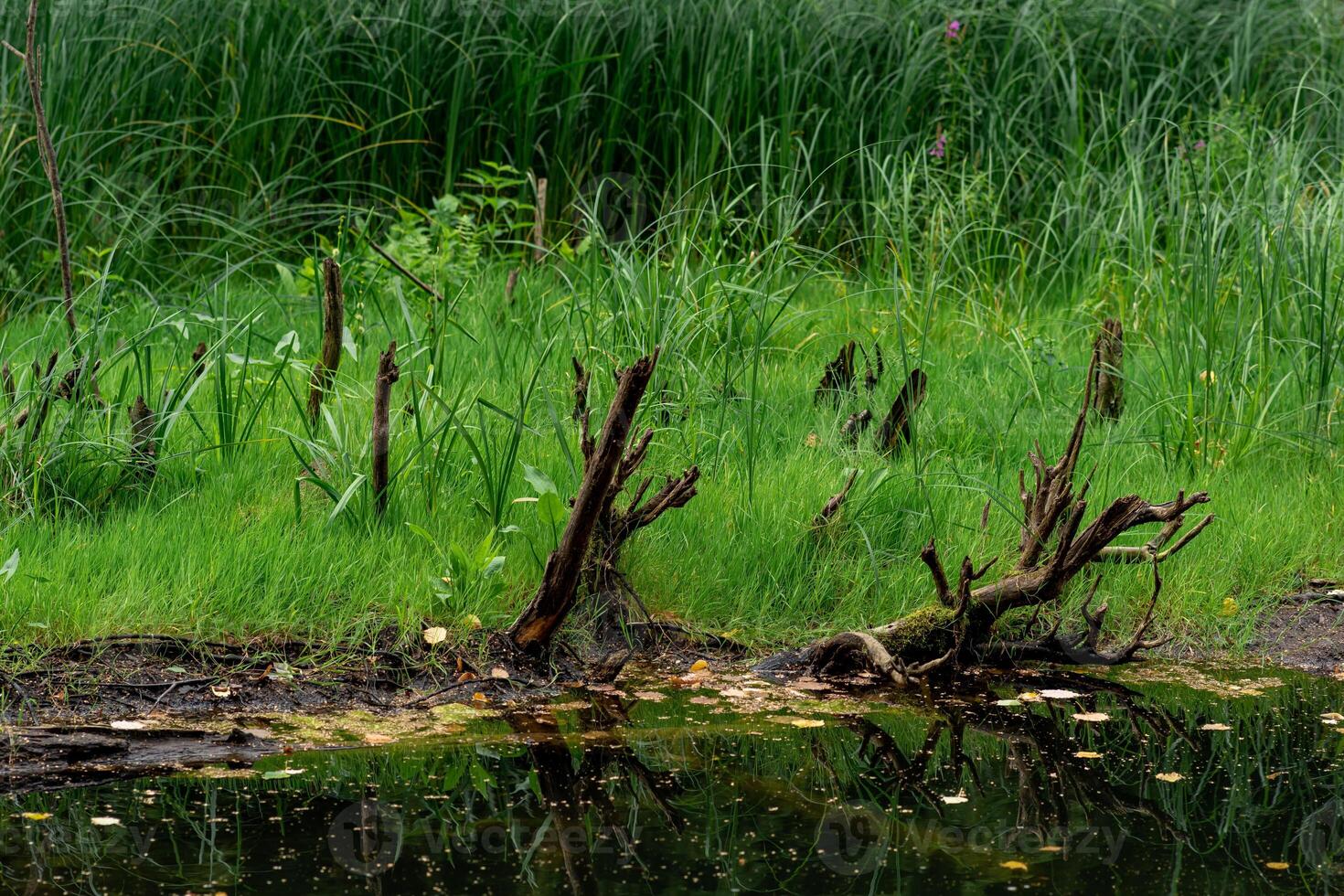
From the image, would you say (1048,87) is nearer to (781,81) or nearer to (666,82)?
(781,81)

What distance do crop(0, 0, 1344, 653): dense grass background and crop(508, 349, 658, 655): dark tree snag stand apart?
155 mm

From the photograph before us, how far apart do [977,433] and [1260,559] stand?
0.99 meters

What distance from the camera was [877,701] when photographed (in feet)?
11.4

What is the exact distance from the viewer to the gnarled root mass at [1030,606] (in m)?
3.54

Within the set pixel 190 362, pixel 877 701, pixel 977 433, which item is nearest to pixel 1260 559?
pixel 977 433

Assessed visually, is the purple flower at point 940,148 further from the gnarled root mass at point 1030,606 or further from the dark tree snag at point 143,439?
the dark tree snag at point 143,439

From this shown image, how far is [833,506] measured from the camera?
3.97 metres

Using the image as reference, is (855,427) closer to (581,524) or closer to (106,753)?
(581,524)

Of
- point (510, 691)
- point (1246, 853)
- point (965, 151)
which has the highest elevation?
point (965, 151)

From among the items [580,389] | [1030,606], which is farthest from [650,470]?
[1030,606]

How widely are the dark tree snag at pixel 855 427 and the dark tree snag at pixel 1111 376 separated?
2.83ft

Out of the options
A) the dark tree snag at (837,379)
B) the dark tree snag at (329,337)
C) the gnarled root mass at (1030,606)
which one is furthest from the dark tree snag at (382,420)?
the dark tree snag at (837,379)

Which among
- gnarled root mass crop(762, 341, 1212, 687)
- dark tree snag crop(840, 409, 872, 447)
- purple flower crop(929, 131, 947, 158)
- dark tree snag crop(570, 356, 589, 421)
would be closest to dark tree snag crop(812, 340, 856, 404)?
dark tree snag crop(840, 409, 872, 447)

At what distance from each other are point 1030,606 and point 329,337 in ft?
7.19
